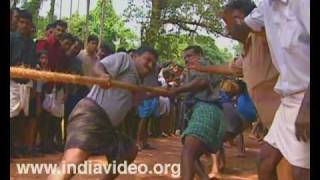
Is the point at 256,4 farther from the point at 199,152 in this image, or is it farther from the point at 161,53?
the point at 199,152

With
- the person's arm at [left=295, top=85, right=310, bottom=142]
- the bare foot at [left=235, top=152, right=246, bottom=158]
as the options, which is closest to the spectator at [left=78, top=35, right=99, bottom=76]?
the bare foot at [left=235, top=152, right=246, bottom=158]

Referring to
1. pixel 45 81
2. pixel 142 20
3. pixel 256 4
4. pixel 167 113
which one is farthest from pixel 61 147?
pixel 256 4

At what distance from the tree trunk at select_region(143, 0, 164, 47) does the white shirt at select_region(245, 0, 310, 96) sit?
0.61 m

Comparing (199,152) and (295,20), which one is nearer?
(295,20)

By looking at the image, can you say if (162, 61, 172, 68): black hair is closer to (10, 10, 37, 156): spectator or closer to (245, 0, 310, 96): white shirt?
(245, 0, 310, 96): white shirt

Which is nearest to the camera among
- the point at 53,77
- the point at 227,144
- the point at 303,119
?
the point at 303,119

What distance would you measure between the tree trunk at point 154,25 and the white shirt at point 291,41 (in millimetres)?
613

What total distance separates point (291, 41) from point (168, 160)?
943 millimetres

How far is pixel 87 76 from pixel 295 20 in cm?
118

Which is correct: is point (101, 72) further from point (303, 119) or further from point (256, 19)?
point (303, 119)

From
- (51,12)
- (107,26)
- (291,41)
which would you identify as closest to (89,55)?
(107,26)

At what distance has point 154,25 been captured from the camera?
3258 mm

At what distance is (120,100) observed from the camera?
327 centimetres

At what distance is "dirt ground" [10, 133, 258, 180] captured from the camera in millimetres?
3213
